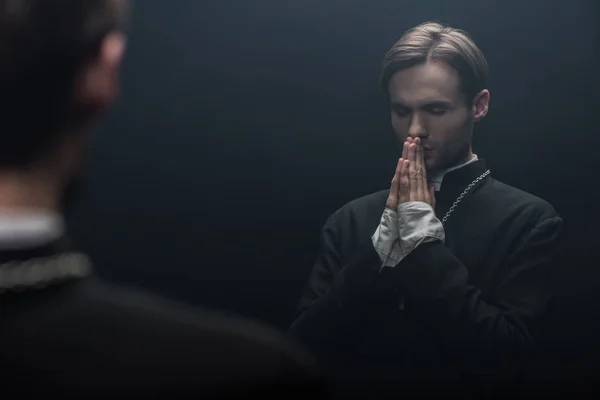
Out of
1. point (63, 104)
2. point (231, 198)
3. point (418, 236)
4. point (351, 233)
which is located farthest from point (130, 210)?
point (63, 104)

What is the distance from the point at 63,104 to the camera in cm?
90

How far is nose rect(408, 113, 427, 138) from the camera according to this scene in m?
2.31

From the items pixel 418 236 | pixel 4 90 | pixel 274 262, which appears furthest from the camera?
pixel 274 262

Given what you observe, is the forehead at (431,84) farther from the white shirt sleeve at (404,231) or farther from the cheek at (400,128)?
the white shirt sleeve at (404,231)

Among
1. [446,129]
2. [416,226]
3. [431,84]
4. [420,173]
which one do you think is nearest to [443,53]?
[431,84]

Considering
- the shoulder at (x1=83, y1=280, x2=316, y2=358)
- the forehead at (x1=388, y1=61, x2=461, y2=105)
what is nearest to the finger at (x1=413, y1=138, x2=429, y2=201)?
the forehead at (x1=388, y1=61, x2=461, y2=105)

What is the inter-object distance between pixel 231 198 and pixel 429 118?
0.57 meters

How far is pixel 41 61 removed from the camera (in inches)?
33.3

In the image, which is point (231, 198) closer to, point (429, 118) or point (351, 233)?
point (351, 233)

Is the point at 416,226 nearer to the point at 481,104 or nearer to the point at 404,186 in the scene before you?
the point at 404,186

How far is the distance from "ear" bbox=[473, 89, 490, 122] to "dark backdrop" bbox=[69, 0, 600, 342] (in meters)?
0.02

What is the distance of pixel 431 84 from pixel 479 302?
0.58 meters

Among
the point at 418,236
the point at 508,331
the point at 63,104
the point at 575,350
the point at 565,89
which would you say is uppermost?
the point at 63,104

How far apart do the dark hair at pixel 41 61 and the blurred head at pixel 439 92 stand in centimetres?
149
